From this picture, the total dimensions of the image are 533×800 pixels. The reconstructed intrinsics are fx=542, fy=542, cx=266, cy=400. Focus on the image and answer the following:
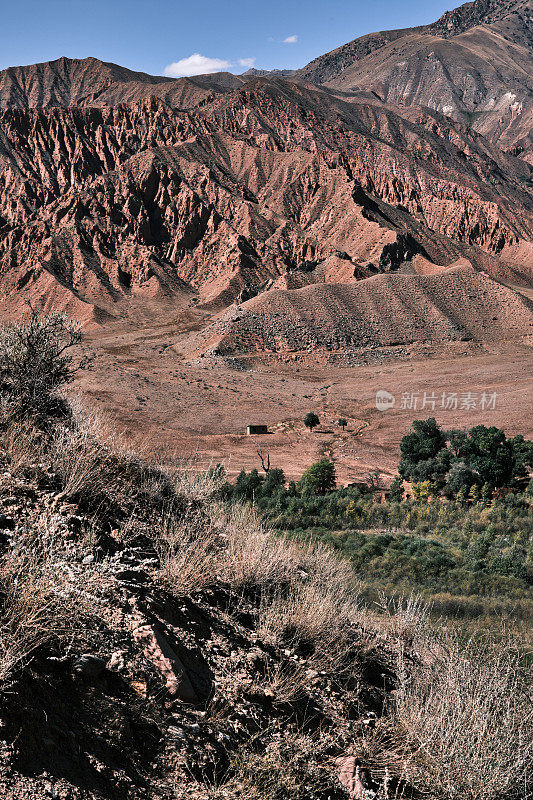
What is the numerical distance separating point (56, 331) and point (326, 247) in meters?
79.5

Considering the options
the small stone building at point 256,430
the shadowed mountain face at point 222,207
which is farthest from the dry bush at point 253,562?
the shadowed mountain face at point 222,207

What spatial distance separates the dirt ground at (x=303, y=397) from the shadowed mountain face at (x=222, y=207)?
47.8 feet

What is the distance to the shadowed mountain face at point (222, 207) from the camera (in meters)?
78.4

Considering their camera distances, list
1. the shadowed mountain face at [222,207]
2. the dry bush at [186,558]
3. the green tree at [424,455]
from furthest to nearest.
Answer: the shadowed mountain face at [222,207] → the green tree at [424,455] → the dry bush at [186,558]

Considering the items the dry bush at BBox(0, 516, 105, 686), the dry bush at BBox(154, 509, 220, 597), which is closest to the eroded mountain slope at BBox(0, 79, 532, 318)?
the dry bush at BBox(154, 509, 220, 597)

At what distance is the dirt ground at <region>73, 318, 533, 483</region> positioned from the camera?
30.8m

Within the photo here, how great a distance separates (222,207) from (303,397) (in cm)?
5910

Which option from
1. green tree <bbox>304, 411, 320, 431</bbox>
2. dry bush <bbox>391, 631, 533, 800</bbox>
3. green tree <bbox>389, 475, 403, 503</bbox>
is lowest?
green tree <bbox>389, 475, 403, 503</bbox>

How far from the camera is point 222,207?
9094cm

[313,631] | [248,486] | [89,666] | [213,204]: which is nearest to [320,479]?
[248,486]

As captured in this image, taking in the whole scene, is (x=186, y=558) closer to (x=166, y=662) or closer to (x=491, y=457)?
(x=166, y=662)

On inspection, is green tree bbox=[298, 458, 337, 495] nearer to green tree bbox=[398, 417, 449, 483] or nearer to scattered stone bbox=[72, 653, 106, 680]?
green tree bbox=[398, 417, 449, 483]

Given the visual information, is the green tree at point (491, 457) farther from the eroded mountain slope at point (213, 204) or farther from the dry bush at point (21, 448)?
the eroded mountain slope at point (213, 204)

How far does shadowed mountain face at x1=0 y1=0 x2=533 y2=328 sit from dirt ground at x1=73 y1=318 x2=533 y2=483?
1457cm
